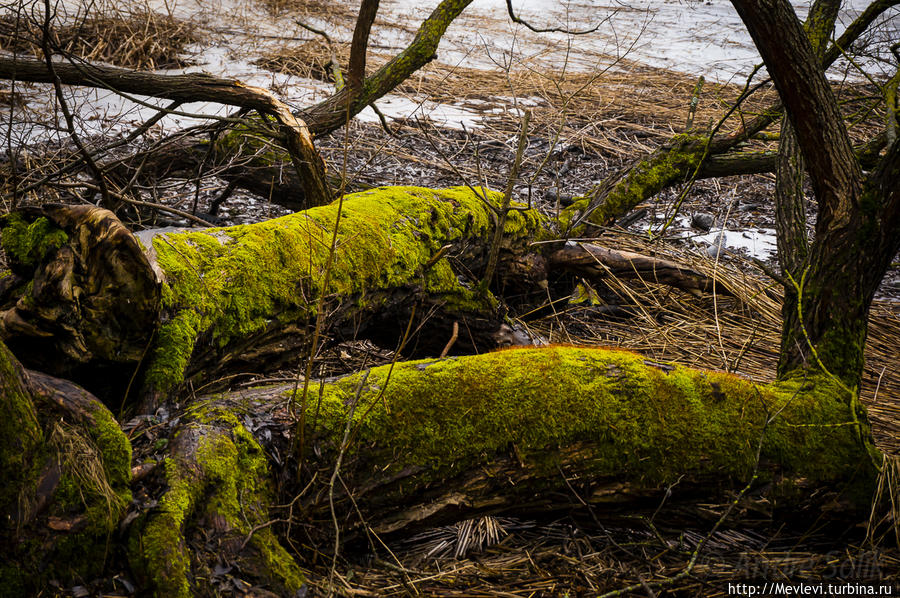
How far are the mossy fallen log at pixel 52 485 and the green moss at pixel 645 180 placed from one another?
11.3ft

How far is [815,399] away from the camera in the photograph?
2186 mm

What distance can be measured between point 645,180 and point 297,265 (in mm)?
3055

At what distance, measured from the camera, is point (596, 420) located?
78.8 inches

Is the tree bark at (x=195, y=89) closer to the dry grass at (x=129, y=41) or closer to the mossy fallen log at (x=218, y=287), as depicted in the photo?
the mossy fallen log at (x=218, y=287)

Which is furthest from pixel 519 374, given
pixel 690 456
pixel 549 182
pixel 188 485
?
pixel 549 182

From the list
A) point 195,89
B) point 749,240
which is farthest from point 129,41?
point 749,240

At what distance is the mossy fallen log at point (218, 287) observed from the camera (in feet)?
6.32

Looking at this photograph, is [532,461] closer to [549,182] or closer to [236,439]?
[236,439]

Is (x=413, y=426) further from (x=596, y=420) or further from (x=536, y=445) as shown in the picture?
(x=596, y=420)

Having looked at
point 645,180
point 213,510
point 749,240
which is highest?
point 645,180

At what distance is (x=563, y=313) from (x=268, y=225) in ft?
6.96

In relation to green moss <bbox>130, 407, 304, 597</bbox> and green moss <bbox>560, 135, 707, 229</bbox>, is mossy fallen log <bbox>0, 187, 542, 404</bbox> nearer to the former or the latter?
green moss <bbox>130, 407, 304, 597</bbox>

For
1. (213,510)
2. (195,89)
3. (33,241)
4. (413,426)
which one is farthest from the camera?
(195,89)

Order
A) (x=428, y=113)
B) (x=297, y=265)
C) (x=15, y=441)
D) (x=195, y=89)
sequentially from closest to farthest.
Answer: (x=15, y=441), (x=297, y=265), (x=195, y=89), (x=428, y=113)
